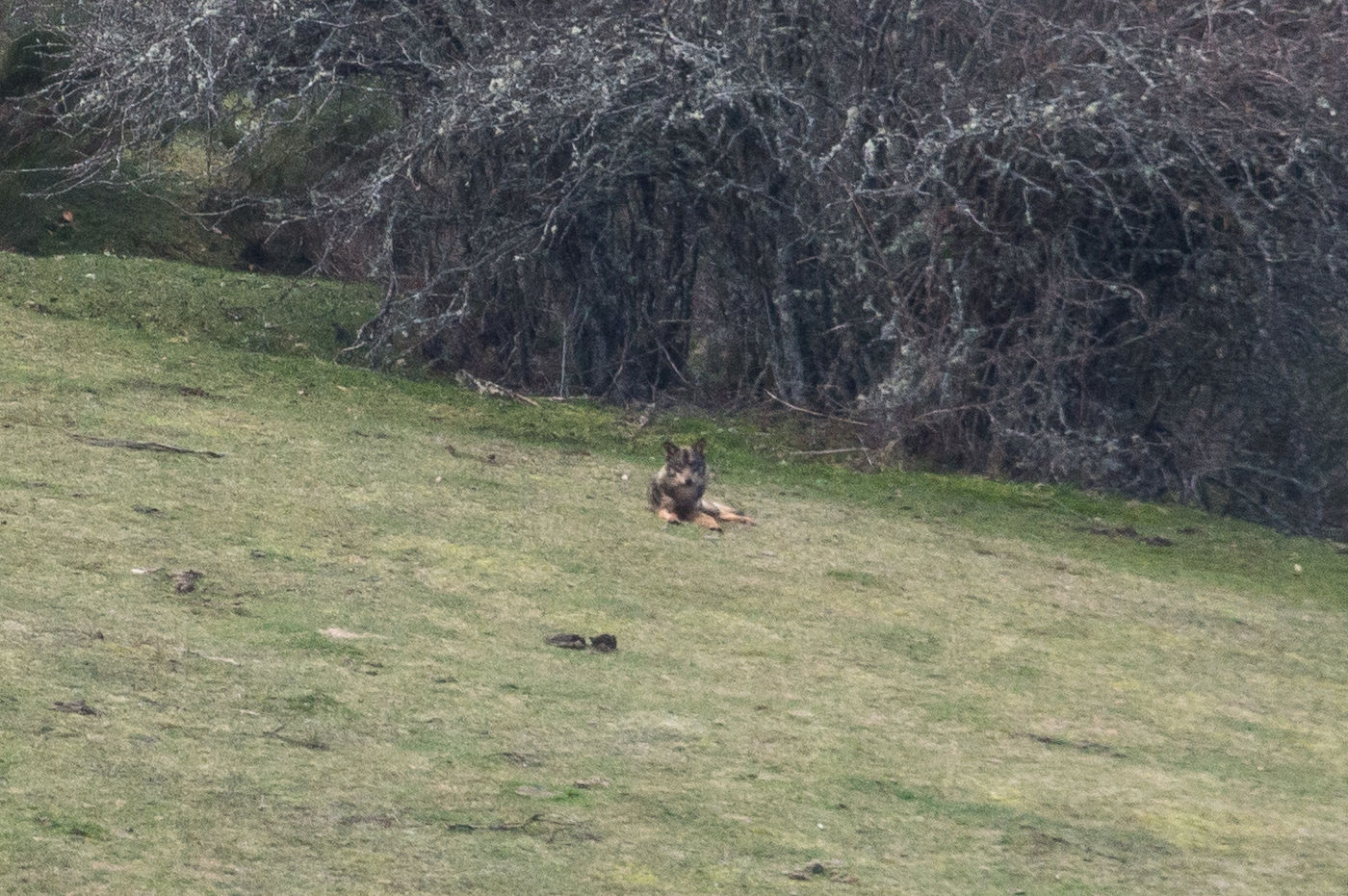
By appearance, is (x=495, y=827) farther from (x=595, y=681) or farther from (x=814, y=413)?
(x=814, y=413)

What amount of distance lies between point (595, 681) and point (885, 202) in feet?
18.8

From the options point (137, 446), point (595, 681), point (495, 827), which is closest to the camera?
point (495, 827)

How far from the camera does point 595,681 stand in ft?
16.1

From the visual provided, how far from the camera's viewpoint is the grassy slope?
3.53m

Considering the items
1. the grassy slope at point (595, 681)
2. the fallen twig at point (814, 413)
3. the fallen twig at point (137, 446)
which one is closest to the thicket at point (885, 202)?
the fallen twig at point (814, 413)

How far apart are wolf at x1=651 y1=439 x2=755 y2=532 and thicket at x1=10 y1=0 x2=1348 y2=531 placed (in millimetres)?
2103

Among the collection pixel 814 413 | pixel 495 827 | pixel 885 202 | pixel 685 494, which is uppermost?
pixel 885 202

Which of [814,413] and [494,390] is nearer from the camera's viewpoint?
[814,413]

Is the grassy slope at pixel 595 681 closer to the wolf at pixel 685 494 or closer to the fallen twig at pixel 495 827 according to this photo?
the fallen twig at pixel 495 827

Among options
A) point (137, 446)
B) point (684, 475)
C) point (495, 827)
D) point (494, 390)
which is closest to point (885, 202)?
point (494, 390)

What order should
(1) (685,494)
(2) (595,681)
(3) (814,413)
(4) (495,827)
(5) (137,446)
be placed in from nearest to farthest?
1. (4) (495,827)
2. (2) (595,681)
3. (5) (137,446)
4. (1) (685,494)
5. (3) (814,413)

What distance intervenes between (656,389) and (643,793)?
7.76 metres

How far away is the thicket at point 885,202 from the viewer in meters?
9.39

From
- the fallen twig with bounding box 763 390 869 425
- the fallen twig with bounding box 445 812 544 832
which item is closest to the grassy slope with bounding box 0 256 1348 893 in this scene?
the fallen twig with bounding box 445 812 544 832
